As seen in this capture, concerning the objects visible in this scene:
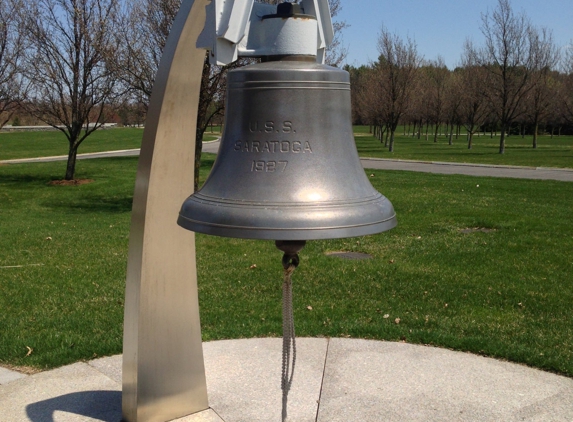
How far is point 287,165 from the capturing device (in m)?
2.33

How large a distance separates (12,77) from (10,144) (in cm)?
2120

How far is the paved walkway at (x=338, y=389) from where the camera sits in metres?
3.98

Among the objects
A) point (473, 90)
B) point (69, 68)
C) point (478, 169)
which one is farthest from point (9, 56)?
point (473, 90)

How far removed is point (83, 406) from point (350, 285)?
12.0 ft

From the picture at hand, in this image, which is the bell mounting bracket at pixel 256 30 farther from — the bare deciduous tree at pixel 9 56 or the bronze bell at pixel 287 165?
the bare deciduous tree at pixel 9 56

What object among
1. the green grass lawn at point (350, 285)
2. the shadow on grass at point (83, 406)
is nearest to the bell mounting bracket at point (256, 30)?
the shadow on grass at point (83, 406)

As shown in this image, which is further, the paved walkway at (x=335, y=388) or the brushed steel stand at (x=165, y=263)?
the paved walkway at (x=335, y=388)

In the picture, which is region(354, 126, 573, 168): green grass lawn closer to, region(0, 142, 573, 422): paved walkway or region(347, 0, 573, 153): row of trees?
region(347, 0, 573, 153): row of trees

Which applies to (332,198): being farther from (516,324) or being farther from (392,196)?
(392,196)

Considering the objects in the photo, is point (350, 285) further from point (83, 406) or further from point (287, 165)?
point (287, 165)

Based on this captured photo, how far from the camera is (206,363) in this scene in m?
4.82

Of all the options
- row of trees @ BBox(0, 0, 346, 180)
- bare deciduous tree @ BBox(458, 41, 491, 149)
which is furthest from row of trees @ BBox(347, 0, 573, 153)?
row of trees @ BBox(0, 0, 346, 180)

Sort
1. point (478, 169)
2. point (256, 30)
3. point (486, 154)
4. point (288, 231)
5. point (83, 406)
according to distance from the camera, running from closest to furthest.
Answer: point (288, 231) → point (256, 30) → point (83, 406) → point (478, 169) → point (486, 154)

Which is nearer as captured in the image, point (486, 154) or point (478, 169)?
point (478, 169)
